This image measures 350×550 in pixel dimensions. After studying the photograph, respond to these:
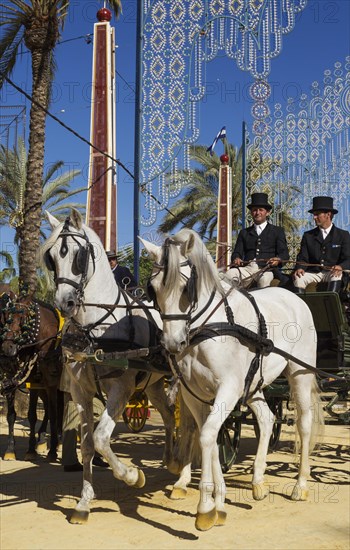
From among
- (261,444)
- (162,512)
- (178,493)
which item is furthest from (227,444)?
Answer: (162,512)

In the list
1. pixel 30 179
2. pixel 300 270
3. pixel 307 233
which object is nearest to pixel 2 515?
pixel 300 270

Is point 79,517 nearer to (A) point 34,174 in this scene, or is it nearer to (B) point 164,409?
(B) point 164,409

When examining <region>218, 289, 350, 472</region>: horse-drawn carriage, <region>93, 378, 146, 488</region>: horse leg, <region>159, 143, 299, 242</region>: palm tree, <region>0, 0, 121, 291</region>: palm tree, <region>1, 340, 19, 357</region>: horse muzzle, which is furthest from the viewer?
<region>159, 143, 299, 242</region>: palm tree

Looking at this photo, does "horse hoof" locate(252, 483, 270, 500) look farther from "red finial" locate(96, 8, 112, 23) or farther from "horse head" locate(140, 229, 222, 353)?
"red finial" locate(96, 8, 112, 23)

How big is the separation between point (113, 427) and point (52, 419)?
3799 millimetres

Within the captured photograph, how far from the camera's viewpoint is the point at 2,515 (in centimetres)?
624

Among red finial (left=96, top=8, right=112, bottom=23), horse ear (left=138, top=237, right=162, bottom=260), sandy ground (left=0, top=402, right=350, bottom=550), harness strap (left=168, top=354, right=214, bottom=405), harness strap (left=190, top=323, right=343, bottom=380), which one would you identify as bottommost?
sandy ground (left=0, top=402, right=350, bottom=550)

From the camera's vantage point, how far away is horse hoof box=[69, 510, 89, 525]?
234 inches

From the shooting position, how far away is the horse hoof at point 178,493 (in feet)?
22.5

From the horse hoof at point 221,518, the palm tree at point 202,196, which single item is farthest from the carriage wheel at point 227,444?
the palm tree at point 202,196

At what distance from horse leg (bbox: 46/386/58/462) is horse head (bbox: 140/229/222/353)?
14.7ft

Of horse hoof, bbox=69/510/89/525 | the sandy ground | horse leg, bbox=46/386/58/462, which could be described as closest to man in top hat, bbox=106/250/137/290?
horse leg, bbox=46/386/58/462

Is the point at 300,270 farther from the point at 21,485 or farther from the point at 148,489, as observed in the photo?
the point at 21,485

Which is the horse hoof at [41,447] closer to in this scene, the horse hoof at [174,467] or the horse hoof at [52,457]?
the horse hoof at [52,457]
